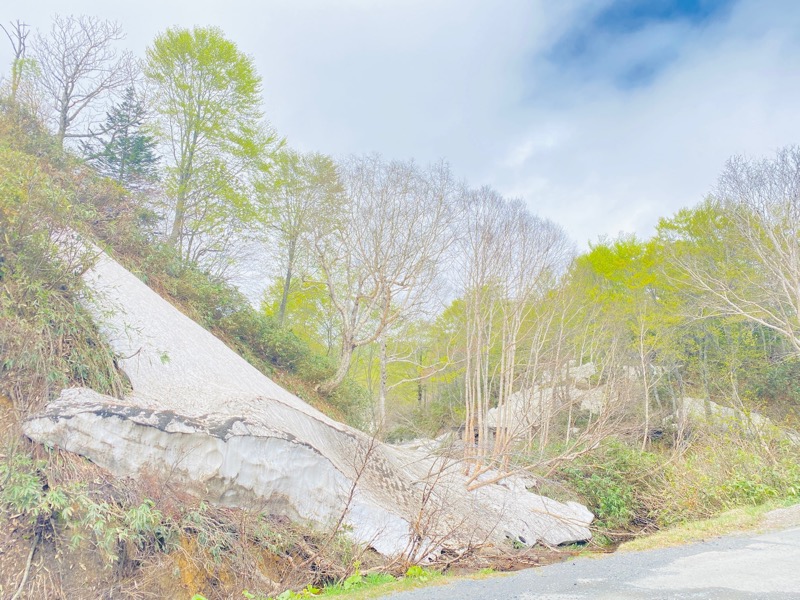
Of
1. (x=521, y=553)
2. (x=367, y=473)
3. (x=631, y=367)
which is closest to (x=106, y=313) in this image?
(x=367, y=473)

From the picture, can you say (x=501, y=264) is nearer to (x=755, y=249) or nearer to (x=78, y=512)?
(x=755, y=249)

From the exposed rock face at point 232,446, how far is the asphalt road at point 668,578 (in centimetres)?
222

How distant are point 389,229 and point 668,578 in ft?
47.3

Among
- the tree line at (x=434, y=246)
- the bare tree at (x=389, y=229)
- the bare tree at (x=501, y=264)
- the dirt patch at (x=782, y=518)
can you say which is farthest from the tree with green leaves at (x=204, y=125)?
the dirt patch at (x=782, y=518)

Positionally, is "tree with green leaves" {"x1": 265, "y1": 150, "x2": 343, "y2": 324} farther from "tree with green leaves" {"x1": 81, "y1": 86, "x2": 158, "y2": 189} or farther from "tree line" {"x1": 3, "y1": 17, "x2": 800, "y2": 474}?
"tree with green leaves" {"x1": 81, "y1": 86, "x2": 158, "y2": 189}

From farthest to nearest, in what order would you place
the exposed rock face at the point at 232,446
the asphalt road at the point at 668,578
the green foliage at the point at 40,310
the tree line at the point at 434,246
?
the tree line at the point at 434,246 < the green foliage at the point at 40,310 < the exposed rock face at the point at 232,446 < the asphalt road at the point at 668,578

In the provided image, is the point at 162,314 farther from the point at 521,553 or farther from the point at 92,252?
the point at 521,553

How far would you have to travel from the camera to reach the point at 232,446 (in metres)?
6.92

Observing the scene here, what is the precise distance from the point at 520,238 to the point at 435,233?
2.89 meters

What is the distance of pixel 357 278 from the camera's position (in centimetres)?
1902

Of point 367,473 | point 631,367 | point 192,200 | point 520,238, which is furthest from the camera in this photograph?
point 631,367

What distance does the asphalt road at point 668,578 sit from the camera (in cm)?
404

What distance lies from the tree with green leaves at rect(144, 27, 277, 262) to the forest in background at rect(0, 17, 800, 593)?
0.08 meters

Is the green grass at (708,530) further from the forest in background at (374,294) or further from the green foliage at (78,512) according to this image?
the green foliage at (78,512)
